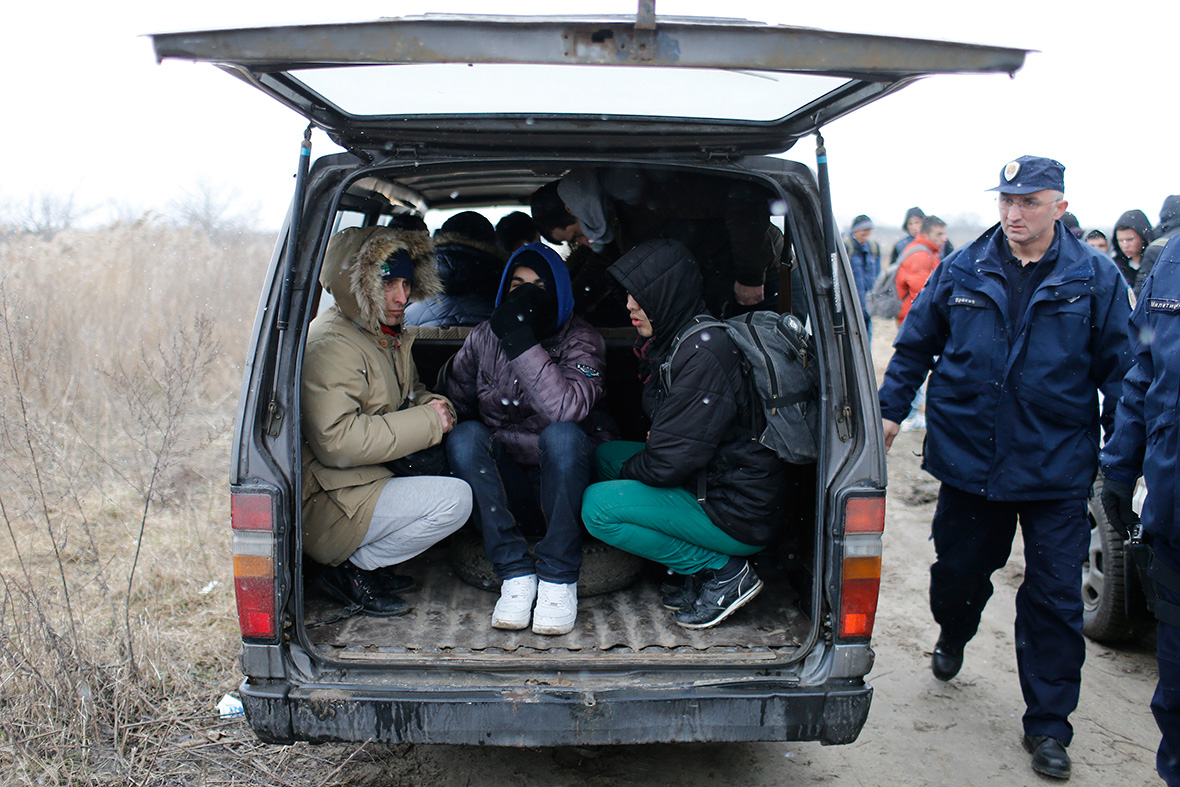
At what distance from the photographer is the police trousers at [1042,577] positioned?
287cm

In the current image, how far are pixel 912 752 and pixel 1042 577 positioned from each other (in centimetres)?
80

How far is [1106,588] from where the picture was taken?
369 centimetres

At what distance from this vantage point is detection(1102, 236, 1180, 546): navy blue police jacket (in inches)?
87.3

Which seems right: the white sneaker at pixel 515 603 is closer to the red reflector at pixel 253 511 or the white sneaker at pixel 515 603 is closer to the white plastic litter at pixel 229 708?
the red reflector at pixel 253 511

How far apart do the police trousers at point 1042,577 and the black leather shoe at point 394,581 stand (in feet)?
6.88

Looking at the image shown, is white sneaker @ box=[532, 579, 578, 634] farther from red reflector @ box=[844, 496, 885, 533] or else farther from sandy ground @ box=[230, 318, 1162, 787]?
red reflector @ box=[844, 496, 885, 533]

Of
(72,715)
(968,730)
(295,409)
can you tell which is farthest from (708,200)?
(72,715)

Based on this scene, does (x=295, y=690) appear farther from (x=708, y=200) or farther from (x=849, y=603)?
(x=708, y=200)

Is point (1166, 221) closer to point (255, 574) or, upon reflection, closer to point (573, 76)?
point (573, 76)

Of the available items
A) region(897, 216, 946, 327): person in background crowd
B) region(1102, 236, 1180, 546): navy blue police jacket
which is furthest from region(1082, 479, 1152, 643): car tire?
region(897, 216, 946, 327): person in background crowd

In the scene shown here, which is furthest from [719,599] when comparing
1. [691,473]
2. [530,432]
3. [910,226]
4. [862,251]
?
[910,226]

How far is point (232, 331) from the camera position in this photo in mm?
7660

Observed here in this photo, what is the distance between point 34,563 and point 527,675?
3.19 metres

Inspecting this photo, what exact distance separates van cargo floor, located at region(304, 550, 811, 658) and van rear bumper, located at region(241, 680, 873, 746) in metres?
0.19
